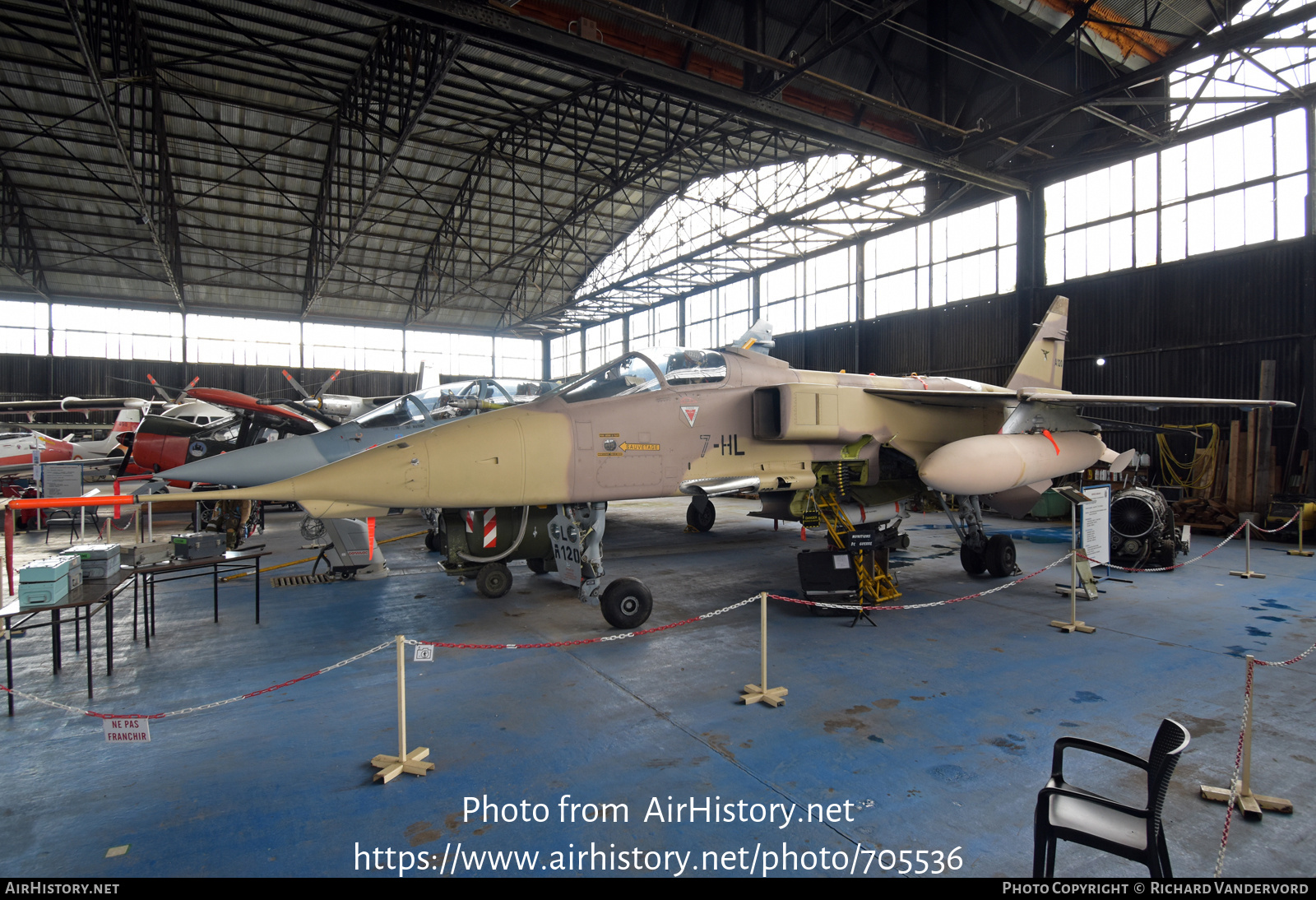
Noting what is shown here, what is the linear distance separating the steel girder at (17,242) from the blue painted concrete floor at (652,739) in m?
27.6

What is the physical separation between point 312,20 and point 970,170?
17.6m

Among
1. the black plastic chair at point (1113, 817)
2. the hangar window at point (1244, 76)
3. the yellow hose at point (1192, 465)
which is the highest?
the hangar window at point (1244, 76)

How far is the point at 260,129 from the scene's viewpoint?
21.5m

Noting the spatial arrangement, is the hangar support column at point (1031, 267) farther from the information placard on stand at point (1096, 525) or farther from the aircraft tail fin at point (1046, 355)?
the information placard on stand at point (1096, 525)

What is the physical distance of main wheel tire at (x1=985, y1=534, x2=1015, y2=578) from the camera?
29.3ft

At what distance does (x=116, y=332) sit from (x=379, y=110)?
2303 centimetres

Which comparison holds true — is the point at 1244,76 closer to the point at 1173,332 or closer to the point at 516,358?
the point at 1173,332

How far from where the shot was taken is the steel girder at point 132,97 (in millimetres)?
13703

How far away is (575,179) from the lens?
22.1 meters

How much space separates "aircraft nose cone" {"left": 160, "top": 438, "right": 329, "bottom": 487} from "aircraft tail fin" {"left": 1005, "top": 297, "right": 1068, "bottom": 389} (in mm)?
11139

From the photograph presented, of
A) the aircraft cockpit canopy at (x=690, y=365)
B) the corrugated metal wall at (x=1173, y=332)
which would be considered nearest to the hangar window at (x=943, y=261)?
the corrugated metal wall at (x=1173, y=332)

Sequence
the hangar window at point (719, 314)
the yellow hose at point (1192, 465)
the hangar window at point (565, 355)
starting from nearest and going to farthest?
the yellow hose at point (1192, 465) → the hangar window at point (719, 314) → the hangar window at point (565, 355)

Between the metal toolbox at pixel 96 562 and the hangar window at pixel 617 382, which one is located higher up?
the hangar window at pixel 617 382

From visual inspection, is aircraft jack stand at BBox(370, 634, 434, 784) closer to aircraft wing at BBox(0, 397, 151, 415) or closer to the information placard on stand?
the information placard on stand
